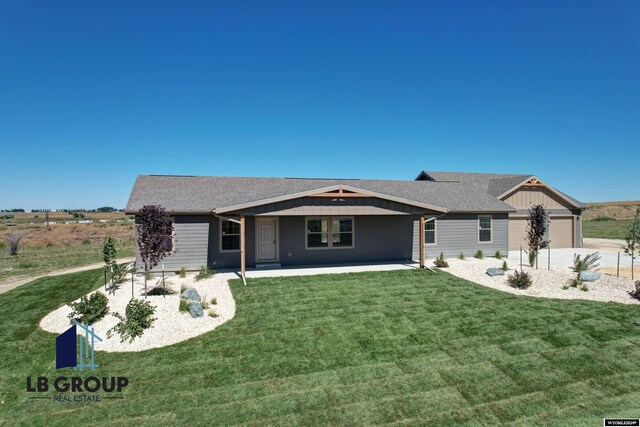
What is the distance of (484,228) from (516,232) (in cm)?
446

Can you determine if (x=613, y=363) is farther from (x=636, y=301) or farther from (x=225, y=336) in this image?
(x=225, y=336)

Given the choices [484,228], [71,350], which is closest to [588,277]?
[484,228]

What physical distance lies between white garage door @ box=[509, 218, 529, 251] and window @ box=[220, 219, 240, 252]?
54.2 ft

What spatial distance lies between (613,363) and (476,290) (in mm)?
4593

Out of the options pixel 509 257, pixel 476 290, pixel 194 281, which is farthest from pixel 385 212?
pixel 509 257

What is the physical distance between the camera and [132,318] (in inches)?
311

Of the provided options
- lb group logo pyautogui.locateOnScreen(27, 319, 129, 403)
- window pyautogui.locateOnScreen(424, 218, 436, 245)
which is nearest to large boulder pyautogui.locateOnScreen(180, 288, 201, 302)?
lb group logo pyautogui.locateOnScreen(27, 319, 129, 403)

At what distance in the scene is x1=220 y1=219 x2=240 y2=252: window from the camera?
46.7 ft

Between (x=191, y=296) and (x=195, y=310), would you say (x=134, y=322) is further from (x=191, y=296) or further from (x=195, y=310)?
(x=191, y=296)

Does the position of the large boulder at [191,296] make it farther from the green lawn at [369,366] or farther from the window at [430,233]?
the window at [430,233]

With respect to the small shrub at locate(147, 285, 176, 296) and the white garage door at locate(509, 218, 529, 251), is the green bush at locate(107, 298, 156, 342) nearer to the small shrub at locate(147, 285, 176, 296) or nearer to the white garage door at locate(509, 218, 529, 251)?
the small shrub at locate(147, 285, 176, 296)

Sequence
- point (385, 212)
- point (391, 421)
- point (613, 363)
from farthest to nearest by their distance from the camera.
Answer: point (385, 212), point (613, 363), point (391, 421)

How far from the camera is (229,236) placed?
47.2ft

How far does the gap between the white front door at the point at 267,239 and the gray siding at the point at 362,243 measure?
353 millimetres
